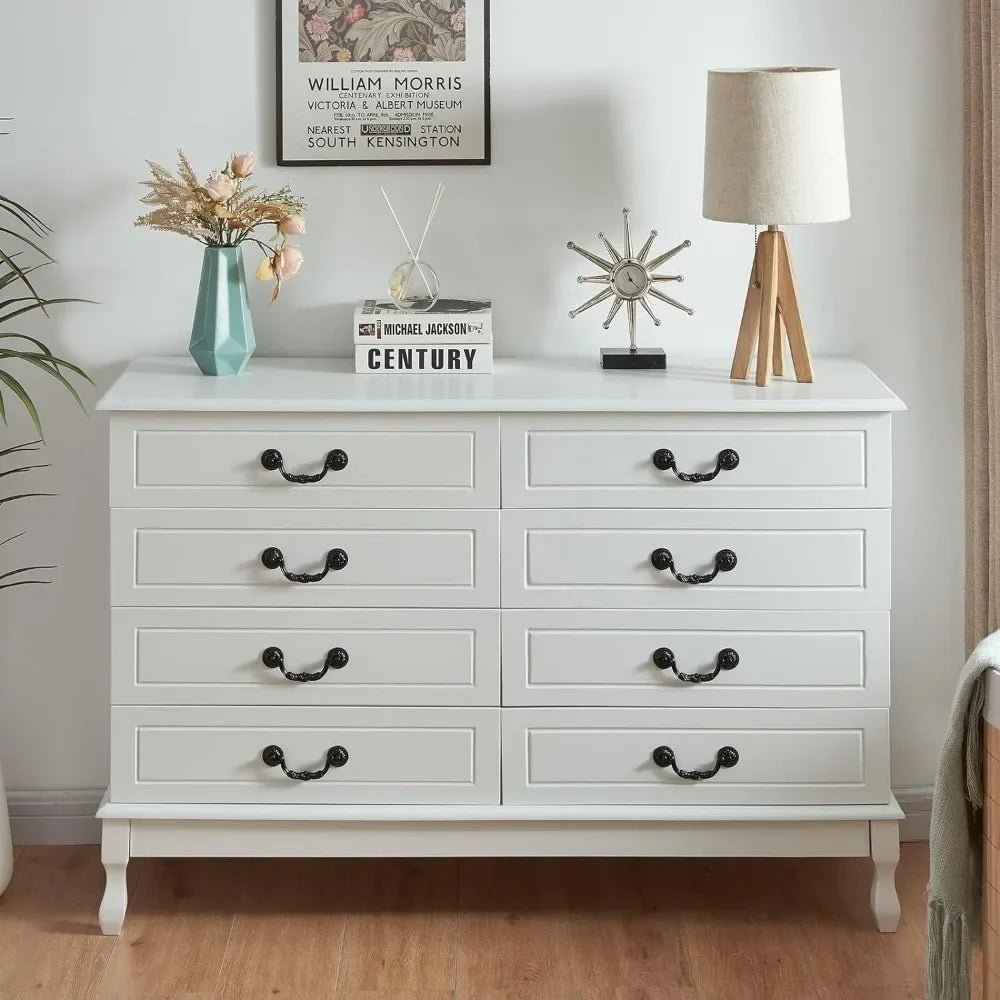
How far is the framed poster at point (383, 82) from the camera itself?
2479 mm

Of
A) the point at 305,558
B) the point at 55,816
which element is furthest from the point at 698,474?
the point at 55,816

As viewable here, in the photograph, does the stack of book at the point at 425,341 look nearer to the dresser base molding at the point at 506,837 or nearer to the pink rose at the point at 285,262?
the pink rose at the point at 285,262

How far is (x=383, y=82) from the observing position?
2494 millimetres

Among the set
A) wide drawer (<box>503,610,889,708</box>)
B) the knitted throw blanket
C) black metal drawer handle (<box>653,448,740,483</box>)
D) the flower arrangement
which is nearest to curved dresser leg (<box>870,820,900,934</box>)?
wide drawer (<box>503,610,889,708</box>)

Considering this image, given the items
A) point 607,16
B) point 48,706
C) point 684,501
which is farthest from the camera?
point 48,706

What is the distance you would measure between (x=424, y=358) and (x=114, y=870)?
1031 mm

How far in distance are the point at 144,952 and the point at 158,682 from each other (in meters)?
0.47

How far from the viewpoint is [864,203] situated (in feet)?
8.36

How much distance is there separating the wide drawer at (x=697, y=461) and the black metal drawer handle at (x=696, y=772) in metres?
0.41

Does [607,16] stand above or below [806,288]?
above

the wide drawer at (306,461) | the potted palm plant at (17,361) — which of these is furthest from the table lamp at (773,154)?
the potted palm plant at (17,361)

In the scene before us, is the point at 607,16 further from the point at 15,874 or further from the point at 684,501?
the point at 15,874

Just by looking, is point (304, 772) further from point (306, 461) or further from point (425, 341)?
point (425, 341)

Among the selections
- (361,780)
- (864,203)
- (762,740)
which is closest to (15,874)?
(361,780)
